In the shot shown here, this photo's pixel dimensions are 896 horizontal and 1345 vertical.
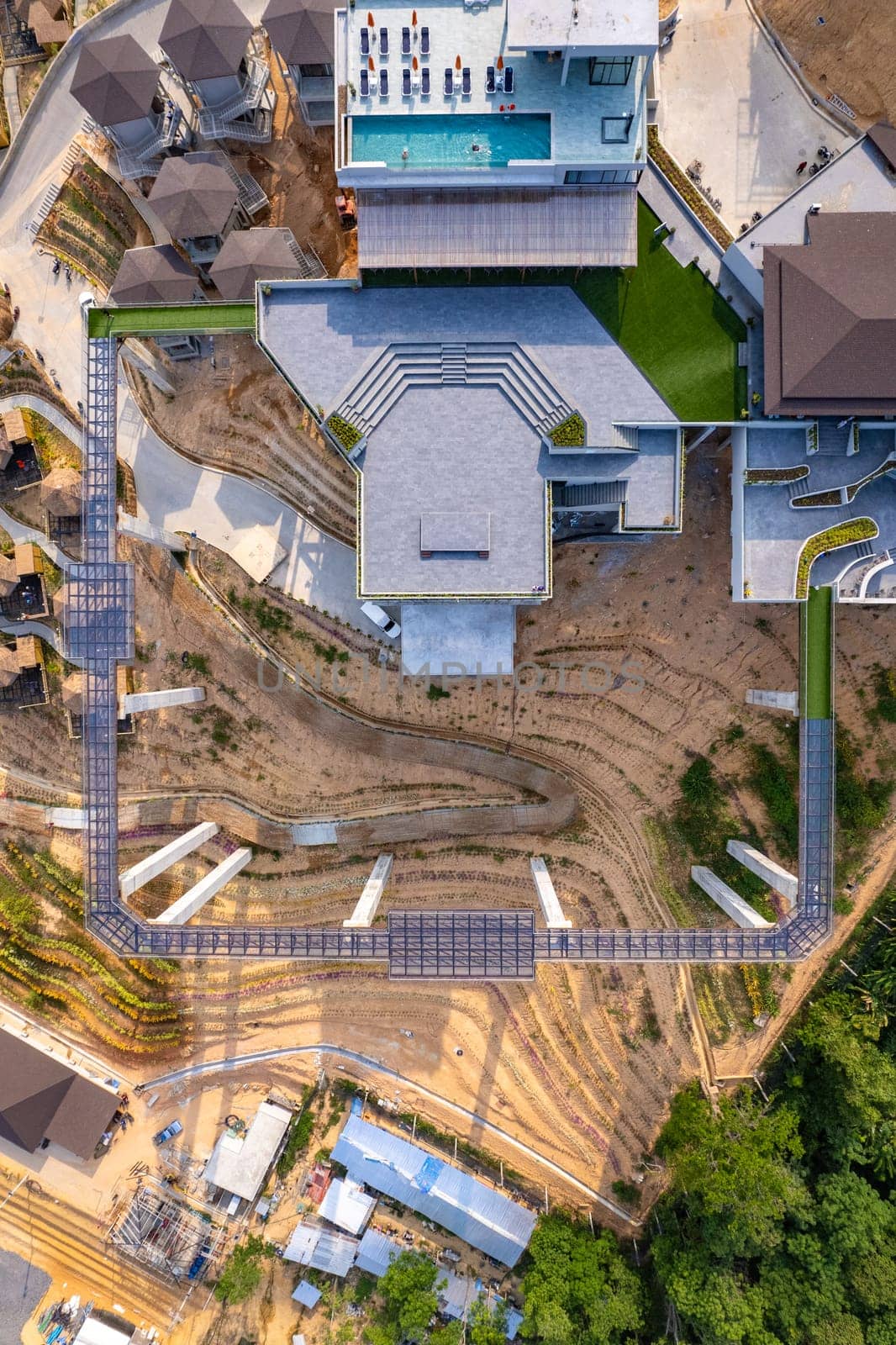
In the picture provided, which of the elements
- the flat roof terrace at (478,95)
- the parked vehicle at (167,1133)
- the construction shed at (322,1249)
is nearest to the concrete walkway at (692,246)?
the flat roof terrace at (478,95)

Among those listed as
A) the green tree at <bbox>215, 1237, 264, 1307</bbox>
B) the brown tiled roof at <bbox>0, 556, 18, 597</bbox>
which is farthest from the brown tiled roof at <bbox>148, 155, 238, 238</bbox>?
the green tree at <bbox>215, 1237, 264, 1307</bbox>

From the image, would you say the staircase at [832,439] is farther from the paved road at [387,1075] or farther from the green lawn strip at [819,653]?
the paved road at [387,1075]

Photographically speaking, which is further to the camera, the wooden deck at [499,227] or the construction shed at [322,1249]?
the construction shed at [322,1249]

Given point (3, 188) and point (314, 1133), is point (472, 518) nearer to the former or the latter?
point (3, 188)

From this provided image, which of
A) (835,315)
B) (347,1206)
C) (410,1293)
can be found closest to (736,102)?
(835,315)

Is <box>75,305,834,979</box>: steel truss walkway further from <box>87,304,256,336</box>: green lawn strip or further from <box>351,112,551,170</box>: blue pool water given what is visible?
<box>351,112,551,170</box>: blue pool water

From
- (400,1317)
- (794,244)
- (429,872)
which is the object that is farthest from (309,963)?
(794,244)
